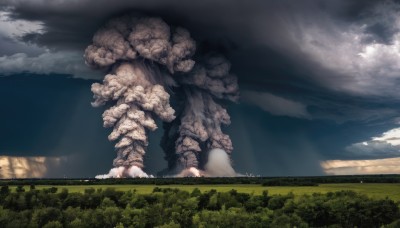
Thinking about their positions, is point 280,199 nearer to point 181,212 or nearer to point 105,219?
point 181,212

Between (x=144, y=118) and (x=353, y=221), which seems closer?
(x=353, y=221)

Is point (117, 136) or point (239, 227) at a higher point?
point (117, 136)

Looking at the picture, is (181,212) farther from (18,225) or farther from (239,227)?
(18,225)

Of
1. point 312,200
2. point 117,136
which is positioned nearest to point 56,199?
point 312,200

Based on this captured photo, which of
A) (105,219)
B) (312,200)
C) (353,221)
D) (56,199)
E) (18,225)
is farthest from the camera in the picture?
(56,199)

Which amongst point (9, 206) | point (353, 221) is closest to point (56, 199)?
point (9, 206)

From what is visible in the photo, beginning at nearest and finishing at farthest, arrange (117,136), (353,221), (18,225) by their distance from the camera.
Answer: (18,225) → (353,221) → (117,136)
